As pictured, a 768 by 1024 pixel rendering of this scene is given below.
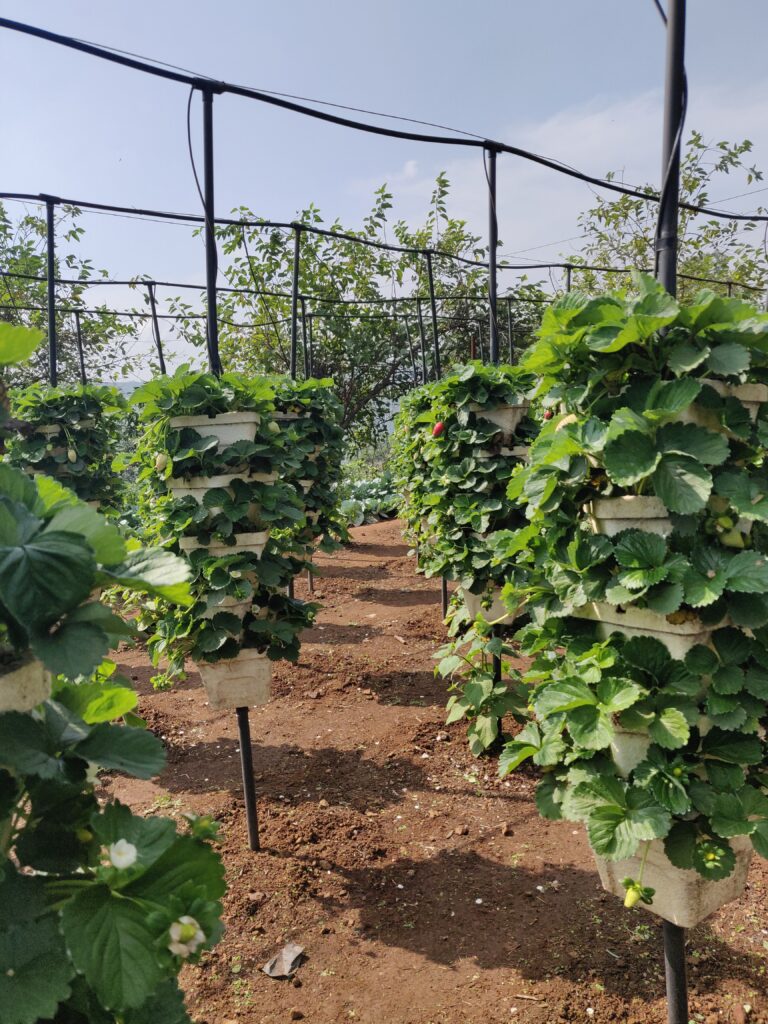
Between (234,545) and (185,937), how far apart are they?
78.7 inches

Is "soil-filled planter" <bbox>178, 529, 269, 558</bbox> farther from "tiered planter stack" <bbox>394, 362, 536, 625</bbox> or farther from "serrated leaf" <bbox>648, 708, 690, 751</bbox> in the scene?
"serrated leaf" <bbox>648, 708, 690, 751</bbox>

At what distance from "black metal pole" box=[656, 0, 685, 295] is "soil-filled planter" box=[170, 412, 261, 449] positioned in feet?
4.77

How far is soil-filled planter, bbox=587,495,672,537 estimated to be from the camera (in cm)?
143

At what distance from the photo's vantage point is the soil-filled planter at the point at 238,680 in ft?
8.89

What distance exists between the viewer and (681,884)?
1.48 meters

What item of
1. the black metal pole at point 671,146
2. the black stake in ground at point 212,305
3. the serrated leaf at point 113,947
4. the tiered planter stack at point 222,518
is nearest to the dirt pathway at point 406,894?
the black stake in ground at point 212,305

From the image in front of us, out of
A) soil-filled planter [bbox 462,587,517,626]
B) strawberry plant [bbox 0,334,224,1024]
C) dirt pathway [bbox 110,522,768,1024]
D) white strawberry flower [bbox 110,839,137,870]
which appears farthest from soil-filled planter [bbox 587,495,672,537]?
soil-filled planter [bbox 462,587,517,626]

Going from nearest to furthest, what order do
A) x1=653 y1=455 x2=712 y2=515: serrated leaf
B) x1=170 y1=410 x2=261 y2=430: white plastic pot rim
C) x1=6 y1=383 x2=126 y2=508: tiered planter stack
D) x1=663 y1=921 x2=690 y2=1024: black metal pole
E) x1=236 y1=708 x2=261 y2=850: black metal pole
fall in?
x1=653 y1=455 x2=712 y2=515: serrated leaf → x1=663 y1=921 x2=690 y2=1024: black metal pole → x1=170 y1=410 x2=261 y2=430: white plastic pot rim → x1=236 y1=708 x2=261 y2=850: black metal pole → x1=6 y1=383 x2=126 y2=508: tiered planter stack

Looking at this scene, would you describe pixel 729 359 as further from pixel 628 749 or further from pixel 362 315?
pixel 362 315

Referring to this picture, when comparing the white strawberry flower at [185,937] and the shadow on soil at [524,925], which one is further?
the shadow on soil at [524,925]

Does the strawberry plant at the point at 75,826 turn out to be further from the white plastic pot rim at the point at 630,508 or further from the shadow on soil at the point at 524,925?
the shadow on soil at the point at 524,925

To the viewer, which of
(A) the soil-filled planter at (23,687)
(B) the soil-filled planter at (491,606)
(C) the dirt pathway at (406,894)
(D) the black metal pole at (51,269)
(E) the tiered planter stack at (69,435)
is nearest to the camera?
(A) the soil-filled planter at (23,687)

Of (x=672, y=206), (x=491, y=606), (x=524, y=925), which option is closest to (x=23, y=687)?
(x=672, y=206)

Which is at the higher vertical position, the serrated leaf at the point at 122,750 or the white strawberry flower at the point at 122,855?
the serrated leaf at the point at 122,750
